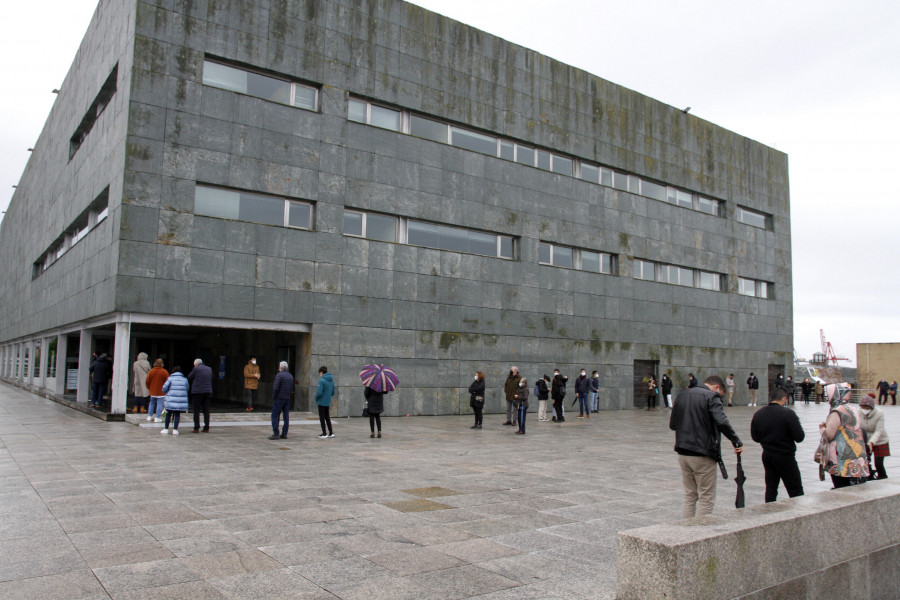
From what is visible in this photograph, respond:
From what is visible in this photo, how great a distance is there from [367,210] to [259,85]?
5328mm

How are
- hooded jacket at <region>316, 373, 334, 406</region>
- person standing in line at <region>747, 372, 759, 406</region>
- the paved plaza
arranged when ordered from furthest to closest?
person standing in line at <region>747, 372, 759, 406</region> → hooded jacket at <region>316, 373, 334, 406</region> → the paved plaza

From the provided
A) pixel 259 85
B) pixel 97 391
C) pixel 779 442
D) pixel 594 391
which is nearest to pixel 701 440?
pixel 779 442

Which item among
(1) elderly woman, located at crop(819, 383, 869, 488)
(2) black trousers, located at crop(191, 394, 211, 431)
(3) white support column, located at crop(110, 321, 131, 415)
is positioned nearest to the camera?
(1) elderly woman, located at crop(819, 383, 869, 488)

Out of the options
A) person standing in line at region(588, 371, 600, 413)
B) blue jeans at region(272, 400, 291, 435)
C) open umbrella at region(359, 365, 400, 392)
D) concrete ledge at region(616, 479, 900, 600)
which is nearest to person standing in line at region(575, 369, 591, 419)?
person standing in line at region(588, 371, 600, 413)

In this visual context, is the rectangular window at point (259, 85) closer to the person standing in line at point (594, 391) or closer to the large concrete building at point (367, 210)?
the large concrete building at point (367, 210)

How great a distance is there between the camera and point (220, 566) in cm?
559

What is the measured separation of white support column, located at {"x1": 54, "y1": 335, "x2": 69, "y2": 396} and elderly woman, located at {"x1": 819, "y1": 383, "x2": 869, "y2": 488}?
1164 inches

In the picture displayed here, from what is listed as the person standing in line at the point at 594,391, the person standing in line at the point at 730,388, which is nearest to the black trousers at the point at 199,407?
the person standing in line at the point at 594,391

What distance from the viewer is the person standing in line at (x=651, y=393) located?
30.5 metres

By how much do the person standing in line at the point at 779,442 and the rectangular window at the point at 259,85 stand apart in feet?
59.7

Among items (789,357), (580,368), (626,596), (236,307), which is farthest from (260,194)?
(789,357)

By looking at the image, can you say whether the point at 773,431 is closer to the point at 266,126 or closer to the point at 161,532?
the point at 161,532

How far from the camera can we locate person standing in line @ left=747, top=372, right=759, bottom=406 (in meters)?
35.7

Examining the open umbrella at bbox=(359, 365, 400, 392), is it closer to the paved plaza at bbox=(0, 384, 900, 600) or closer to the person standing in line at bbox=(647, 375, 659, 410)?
the paved plaza at bbox=(0, 384, 900, 600)
